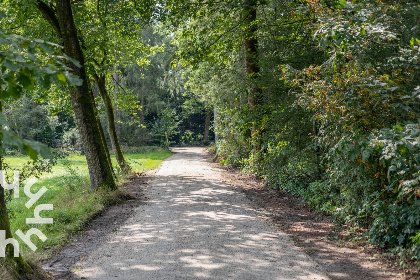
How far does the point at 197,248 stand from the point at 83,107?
19.5ft

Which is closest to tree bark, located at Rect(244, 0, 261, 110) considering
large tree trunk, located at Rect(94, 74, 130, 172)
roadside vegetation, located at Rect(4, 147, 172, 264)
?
roadside vegetation, located at Rect(4, 147, 172, 264)

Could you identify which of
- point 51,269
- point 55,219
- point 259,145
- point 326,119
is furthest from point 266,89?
point 51,269

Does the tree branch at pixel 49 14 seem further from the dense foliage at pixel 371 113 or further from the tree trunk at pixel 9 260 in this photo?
the tree trunk at pixel 9 260

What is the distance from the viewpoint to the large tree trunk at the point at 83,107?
9516mm

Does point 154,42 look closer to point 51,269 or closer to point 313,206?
point 313,206

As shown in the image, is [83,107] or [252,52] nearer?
[83,107]

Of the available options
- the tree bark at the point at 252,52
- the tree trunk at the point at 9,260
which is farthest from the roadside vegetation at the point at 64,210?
the tree bark at the point at 252,52

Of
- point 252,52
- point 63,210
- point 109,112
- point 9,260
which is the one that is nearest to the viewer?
point 9,260

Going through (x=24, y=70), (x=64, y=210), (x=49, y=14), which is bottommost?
(x=64, y=210)

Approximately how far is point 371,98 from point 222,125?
13.3 metres

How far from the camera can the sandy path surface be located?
4812 mm

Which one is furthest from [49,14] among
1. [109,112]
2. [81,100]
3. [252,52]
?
[252,52]

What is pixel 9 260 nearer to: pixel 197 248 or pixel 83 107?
pixel 197 248

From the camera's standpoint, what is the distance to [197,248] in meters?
5.80
